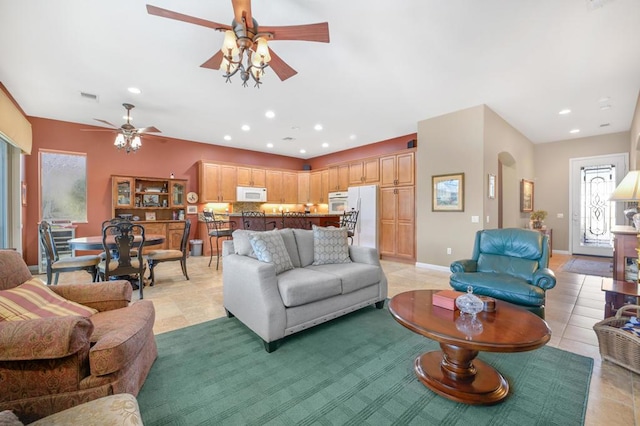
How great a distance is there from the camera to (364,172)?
22.4 ft

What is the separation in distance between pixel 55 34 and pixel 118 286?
106 inches

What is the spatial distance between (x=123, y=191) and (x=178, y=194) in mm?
1098

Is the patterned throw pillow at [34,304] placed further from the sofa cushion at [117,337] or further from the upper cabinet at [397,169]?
the upper cabinet at [397,169]

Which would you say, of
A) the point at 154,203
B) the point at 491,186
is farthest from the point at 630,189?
the point at 154,203

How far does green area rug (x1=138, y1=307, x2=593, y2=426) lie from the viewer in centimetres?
152

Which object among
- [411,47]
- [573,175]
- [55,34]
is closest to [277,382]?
[411,47]

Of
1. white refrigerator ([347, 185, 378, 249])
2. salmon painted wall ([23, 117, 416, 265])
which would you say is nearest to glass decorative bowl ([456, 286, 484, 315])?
white refrigerator ([347, 185, 378, 249])

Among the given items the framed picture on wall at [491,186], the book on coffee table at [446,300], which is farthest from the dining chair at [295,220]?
the book on coffee table at [446,300]

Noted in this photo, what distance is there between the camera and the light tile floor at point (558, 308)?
165cm

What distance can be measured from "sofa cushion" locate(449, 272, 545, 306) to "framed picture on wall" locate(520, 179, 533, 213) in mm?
4628

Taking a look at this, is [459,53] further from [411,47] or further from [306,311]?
[306,311]

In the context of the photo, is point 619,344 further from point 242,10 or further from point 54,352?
point 242,10

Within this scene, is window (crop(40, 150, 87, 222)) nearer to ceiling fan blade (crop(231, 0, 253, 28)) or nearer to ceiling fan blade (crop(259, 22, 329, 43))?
ceiling fan blade (crop(231, 0, 253, 28))

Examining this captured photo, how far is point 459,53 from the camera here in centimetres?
301
